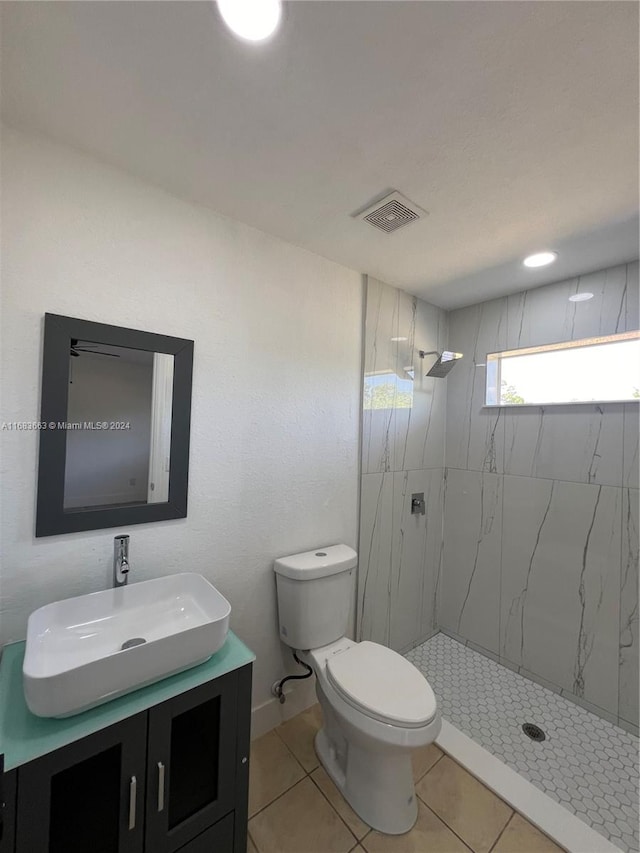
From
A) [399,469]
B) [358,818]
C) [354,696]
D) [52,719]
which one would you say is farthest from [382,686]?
[399,469]

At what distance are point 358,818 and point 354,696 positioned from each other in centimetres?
50

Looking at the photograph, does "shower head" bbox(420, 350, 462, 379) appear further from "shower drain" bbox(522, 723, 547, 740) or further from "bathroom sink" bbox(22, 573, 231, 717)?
"shower drain" bbox(522, 723, 547, 740)

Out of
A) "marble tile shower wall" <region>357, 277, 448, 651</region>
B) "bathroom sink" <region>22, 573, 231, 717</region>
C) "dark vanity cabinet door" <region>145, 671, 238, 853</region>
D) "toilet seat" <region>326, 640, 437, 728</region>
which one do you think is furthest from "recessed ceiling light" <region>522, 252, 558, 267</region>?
"dark vanity cabinet door" <region>145, 671, 238, 853</region>

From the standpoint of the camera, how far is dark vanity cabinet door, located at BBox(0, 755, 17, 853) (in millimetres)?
779

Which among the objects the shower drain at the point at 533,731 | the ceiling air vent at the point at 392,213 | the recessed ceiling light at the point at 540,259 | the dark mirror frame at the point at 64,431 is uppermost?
the recessed ceiling light at the point at 540,259

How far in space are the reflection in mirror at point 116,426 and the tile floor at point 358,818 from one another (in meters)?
1.28

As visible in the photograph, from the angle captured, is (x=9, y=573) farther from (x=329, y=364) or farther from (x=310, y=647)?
(x=329, y=364)

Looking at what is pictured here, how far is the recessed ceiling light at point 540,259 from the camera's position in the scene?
1791mm

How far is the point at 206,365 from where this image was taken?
150 centimetres

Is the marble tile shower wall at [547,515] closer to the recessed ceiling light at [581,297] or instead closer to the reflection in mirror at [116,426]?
the recessed ceiling light at [581,297]

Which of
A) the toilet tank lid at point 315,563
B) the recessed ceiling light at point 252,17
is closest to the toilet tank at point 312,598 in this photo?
the toilet tank lid at point 315,563

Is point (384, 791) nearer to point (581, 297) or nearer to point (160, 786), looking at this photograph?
point (160, 786)

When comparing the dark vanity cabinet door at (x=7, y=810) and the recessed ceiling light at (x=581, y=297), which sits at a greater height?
the recessed ceiling light at (x=581, y=297)

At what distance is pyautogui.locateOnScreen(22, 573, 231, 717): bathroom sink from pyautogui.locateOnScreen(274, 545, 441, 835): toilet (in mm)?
504
